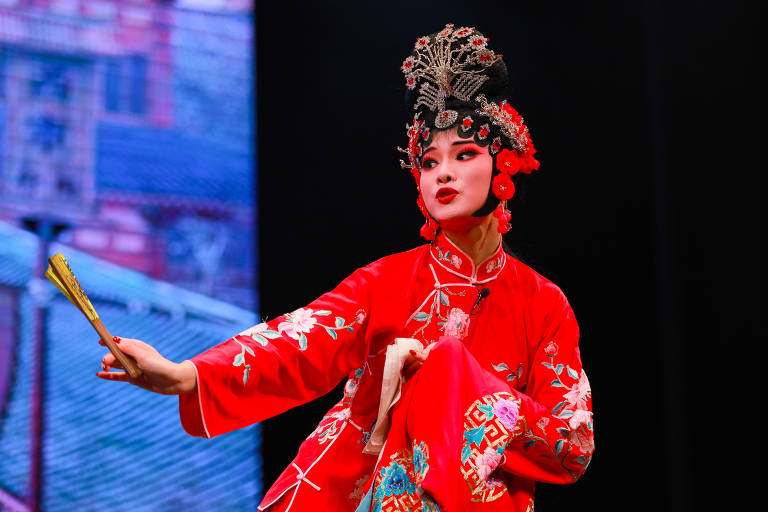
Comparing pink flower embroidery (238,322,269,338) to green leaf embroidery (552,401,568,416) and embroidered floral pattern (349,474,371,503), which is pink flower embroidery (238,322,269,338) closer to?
embroidered floral pattern (349,474,371,503)

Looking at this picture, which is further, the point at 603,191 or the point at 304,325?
the point at 603,191

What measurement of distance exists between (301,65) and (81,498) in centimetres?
149

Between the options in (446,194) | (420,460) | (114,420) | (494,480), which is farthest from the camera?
(114,420)

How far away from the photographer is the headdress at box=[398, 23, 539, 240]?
1.92 meters

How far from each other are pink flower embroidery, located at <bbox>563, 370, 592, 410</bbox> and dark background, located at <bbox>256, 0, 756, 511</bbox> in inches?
40.1

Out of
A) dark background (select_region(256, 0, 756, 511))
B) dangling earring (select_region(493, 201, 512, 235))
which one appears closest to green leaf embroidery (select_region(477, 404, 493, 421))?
dangling earring (select_region(493, 201, 512, 235))

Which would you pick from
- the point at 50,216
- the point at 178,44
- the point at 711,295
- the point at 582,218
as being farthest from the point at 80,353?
the point at 711,295

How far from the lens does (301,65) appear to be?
9.46ft

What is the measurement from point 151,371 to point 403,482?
49 centimetres

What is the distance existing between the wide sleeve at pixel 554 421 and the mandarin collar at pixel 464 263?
201 millimetres

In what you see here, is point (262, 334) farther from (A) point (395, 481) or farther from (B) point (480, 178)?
(B) point (480, 178)

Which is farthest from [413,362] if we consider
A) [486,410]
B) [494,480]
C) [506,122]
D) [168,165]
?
[168,165]

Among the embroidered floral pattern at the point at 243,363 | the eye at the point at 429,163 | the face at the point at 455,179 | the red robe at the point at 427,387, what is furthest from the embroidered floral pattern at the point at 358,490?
the eye at the point at 429,163

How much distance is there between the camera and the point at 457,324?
1.88 m
